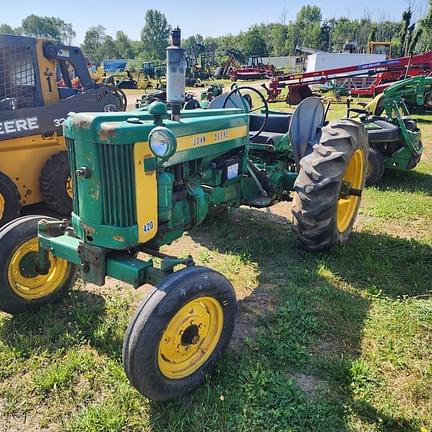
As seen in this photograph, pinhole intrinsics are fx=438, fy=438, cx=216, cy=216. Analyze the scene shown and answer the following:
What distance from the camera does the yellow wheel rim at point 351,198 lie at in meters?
4.69

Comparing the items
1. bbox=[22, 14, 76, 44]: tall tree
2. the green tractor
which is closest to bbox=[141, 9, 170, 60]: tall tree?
bbox=[22, 14, 76, 44]: tall tree

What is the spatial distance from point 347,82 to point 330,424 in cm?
2343

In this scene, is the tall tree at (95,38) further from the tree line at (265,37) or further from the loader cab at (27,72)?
the loader cab at (27,72)

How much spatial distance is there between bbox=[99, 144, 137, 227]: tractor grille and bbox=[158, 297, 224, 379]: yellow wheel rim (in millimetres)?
658

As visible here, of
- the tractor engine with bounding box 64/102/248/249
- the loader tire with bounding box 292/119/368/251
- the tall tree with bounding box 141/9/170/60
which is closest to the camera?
the tractor engine with bounding box 64/102/248/249

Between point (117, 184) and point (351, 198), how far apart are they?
2.99m

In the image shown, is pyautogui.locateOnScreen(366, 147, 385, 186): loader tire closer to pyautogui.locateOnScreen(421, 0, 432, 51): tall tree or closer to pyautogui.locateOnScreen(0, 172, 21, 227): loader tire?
pyautogui.locateOnScreen(0, 172, 21, 227): loader tire

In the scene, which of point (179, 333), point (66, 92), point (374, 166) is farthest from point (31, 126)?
point (374, 166)

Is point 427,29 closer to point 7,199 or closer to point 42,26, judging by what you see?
point 7,199

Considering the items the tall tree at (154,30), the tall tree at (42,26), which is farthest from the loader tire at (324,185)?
the tall tree at (42,26)

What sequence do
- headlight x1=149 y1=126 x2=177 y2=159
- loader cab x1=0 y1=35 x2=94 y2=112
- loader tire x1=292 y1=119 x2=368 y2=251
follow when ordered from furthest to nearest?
loader cab x1=0 y1=35 x2=94 y2=112, loader tire x1=292 y1=119 x2=368 y2=251, headlight x1=149 y1=126 x2=177 y2=159

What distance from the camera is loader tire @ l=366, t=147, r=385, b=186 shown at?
22.0 feet

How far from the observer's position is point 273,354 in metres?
2.96

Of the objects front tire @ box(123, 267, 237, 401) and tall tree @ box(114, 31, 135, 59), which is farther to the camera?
tall tree @ box(114, 31, 135, 59)
